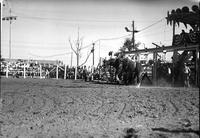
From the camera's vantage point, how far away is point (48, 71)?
35.4 m

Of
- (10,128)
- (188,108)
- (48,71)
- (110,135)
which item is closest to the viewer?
(110,135)

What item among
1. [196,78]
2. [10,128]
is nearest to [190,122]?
[10,128]

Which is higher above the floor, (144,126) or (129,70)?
(129,70)

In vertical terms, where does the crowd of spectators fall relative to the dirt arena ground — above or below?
above

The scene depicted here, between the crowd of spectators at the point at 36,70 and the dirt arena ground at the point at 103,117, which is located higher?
the crowd of spectators at the point at 36,70

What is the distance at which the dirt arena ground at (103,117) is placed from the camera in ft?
22.9

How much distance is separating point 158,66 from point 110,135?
14.7 meters

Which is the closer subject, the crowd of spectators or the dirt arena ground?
the dirt arena ground

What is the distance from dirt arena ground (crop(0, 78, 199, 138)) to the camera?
698 cm

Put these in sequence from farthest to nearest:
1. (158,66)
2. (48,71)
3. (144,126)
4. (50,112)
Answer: (48,71)
(158,66)
(50,112)
(144,126)

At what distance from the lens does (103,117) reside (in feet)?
27.6

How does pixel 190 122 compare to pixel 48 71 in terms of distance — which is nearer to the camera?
pixel 190 122

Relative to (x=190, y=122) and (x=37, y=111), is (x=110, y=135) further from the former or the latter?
(x=37, y=111)

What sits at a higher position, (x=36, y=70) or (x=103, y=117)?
(x=36, y=70)
